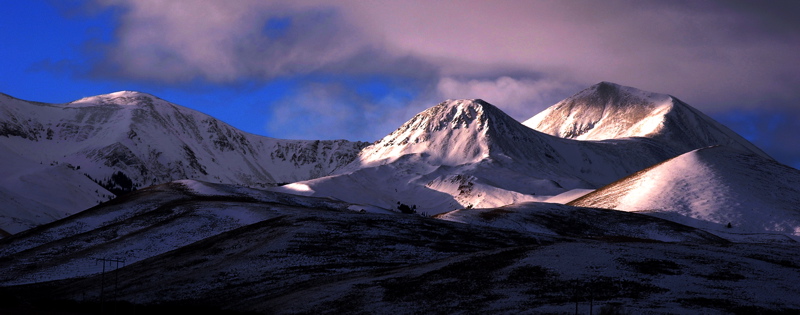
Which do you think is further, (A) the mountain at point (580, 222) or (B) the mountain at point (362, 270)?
(A) the mountain at point (580, 222)

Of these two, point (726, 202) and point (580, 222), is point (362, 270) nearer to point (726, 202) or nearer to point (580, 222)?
point (580, 222)

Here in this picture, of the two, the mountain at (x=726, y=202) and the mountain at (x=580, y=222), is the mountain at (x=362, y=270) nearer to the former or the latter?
the mountain at (x=580, y=222)

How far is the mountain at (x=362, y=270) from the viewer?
61.0m

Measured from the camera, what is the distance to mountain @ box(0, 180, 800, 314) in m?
61.0

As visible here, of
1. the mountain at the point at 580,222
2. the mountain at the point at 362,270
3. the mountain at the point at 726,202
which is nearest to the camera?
the mountain at the point at 362,270

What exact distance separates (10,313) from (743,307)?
51990 millimetres

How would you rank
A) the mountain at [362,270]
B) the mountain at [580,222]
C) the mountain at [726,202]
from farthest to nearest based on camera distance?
the mountain at [726,202], the mountain at [580,222], the mountain at [362,270]

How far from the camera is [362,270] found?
279 ft

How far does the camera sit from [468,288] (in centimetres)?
6669

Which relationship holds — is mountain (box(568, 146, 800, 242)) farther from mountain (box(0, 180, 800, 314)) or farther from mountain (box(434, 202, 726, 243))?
mountain (box(0, 180, 800, 314))

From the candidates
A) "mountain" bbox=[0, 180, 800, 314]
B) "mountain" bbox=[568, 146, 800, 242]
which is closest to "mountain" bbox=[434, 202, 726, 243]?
"mountain" bbox=[0, 180, 800, 314]

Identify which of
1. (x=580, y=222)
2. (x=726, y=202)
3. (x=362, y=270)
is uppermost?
(x=726, y=202)

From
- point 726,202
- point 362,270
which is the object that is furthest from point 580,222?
point 362,270

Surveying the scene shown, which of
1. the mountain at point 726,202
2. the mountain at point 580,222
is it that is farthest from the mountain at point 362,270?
the mountain at point 726,202
